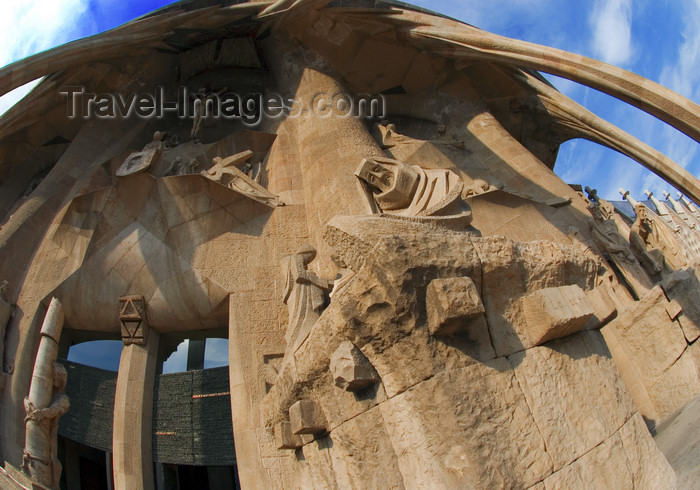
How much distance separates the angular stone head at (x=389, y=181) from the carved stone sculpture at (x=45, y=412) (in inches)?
186

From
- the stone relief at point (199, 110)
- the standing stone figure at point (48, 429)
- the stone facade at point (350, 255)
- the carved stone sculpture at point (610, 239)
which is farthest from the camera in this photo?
the stone relief at point (199, 110)

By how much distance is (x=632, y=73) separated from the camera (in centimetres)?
577

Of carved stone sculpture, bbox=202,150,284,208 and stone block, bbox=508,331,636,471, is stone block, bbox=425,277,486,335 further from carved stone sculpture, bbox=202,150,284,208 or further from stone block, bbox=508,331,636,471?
carved stone sculpture, bbox=202,150,284,208

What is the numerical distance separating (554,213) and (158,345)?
6.26 meters

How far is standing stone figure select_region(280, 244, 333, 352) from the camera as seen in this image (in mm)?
5184

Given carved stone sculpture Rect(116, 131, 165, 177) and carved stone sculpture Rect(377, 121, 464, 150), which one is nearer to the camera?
carved stone sculpture Rect(116, 131, 165, 177)

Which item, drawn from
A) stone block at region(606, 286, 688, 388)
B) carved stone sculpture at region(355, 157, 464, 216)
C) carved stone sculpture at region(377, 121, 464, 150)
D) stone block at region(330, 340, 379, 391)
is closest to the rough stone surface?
stone block at region(330, 340, 379, 391)

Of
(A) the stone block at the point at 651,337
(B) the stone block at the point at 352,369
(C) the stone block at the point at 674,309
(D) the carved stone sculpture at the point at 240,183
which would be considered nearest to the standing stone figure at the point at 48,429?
(D) the carved stone sculpture at the point at 240,183

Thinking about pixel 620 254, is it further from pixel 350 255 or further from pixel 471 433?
pixel 471 433

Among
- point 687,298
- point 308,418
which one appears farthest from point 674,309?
point 308,418

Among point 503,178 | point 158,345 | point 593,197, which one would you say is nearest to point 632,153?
point 503,178

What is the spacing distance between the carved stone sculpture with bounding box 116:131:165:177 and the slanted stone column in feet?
6.45

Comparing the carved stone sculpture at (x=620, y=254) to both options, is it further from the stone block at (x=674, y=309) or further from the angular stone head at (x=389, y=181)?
the angular stone head at (x=389, y=181)

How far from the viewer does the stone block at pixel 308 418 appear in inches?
146
